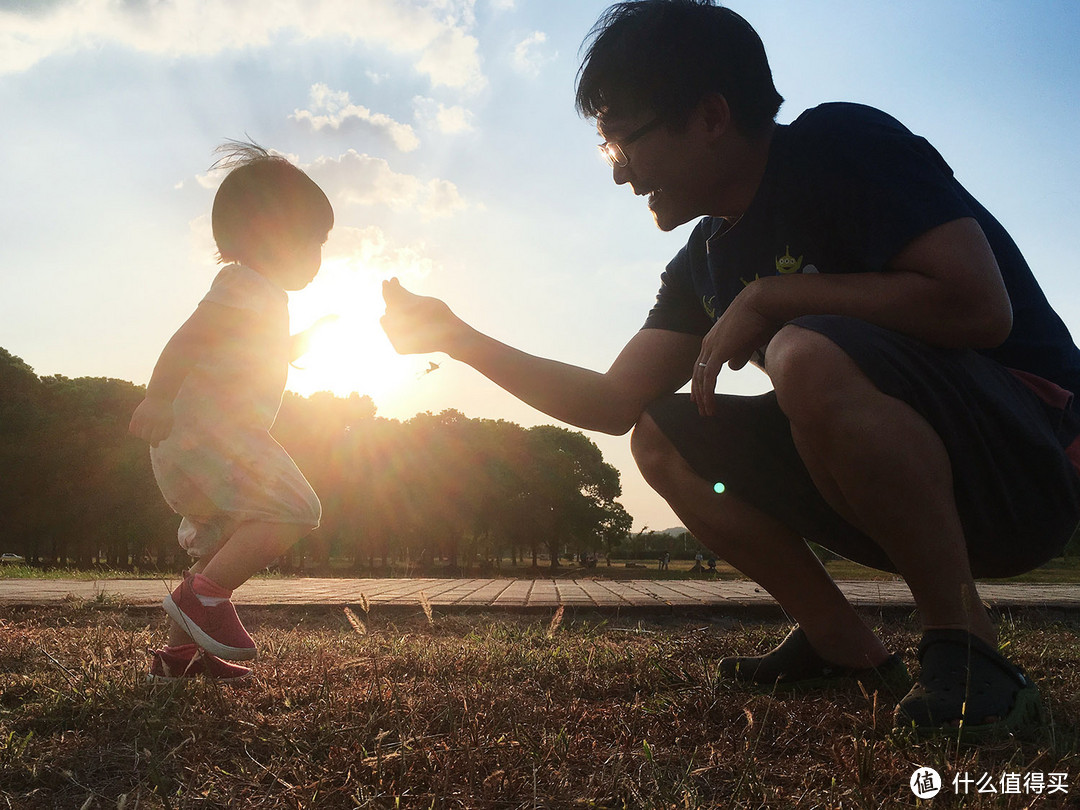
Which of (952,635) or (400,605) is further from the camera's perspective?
(400,605)

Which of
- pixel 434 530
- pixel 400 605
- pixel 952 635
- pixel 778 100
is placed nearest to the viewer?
pixel 952 635

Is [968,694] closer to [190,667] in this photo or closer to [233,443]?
[190,667]

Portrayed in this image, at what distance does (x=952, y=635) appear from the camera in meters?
1.61

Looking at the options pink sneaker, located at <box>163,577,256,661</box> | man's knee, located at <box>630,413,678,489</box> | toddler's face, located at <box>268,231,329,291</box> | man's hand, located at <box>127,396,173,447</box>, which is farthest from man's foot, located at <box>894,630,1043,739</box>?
toddler's face, located at <box>268,231,329,291</box>

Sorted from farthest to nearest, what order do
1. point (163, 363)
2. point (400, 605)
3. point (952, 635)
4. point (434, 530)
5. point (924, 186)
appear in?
point (434, 530) < point (400, 605) < point (163, 363) < point (924, 186) < point (952, 635)

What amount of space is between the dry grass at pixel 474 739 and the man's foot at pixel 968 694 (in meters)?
0.06

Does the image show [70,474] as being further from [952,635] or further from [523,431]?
[952,635]

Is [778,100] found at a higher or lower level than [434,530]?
higher

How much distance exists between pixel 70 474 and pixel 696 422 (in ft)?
96.9

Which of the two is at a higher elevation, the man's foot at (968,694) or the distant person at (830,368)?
the distant person at (830,368)

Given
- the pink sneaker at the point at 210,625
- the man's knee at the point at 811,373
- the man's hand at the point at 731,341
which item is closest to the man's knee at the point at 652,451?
the man's hand at the point at 731,341

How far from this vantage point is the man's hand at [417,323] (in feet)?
7.25

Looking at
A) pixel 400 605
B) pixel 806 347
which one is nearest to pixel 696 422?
pixel 806 347

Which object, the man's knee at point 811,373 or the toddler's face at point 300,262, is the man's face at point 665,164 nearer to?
the man's knee at point 811,373
